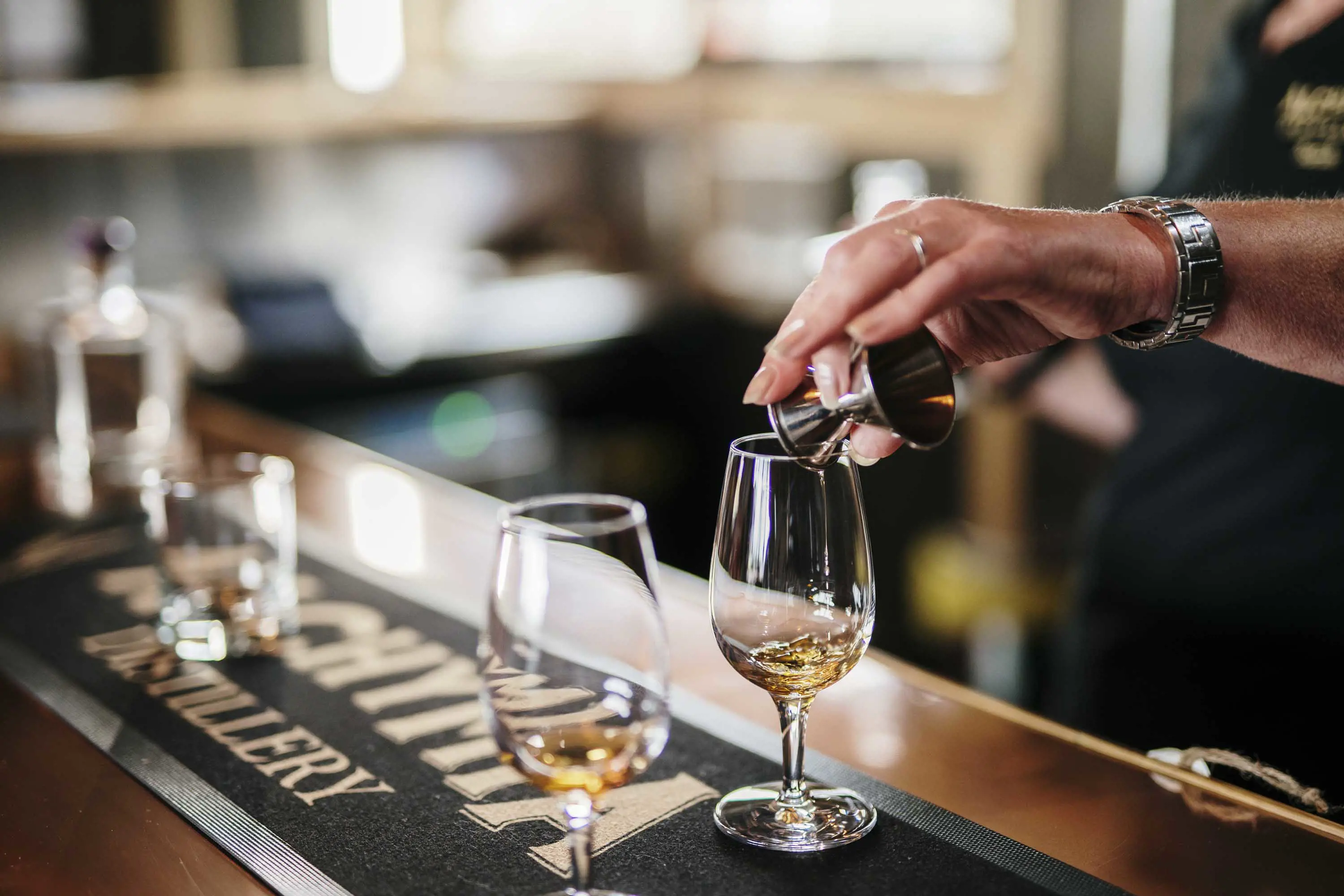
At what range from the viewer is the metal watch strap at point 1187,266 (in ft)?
2.47

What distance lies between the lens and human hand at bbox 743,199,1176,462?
618 millimetres

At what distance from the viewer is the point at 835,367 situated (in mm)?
632

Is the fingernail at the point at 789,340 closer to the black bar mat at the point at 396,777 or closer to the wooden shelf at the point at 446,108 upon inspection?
the black bar mat at the point at 396,777

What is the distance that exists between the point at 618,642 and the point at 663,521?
3.13 metres

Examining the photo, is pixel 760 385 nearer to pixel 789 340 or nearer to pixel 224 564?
pixel 789 340

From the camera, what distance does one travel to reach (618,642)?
607mm

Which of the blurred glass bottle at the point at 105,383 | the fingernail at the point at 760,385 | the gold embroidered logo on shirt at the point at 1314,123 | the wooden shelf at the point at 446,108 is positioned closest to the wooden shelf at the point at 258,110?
the wooden shelf at the point at 446,108

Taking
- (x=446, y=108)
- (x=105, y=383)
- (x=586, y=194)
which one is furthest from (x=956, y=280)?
(x=586, y=194)

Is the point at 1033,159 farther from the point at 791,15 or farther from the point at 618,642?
the point at 618,642

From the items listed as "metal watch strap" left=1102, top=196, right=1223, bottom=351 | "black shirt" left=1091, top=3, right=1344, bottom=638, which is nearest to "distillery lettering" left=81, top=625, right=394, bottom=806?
"metal watch strap" left=1102, top=196, right=1223, bottom=351

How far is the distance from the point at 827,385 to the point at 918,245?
0.28 feet

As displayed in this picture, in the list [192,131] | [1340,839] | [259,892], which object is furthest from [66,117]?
[1340,839]

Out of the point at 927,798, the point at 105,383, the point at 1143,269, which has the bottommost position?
the point at 927,798

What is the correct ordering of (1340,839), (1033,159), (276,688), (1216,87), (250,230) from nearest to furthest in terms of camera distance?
1. (1340,839)
2. (276,688)
3. (1216,87)
4. (1033,159)
5. (250,230)
